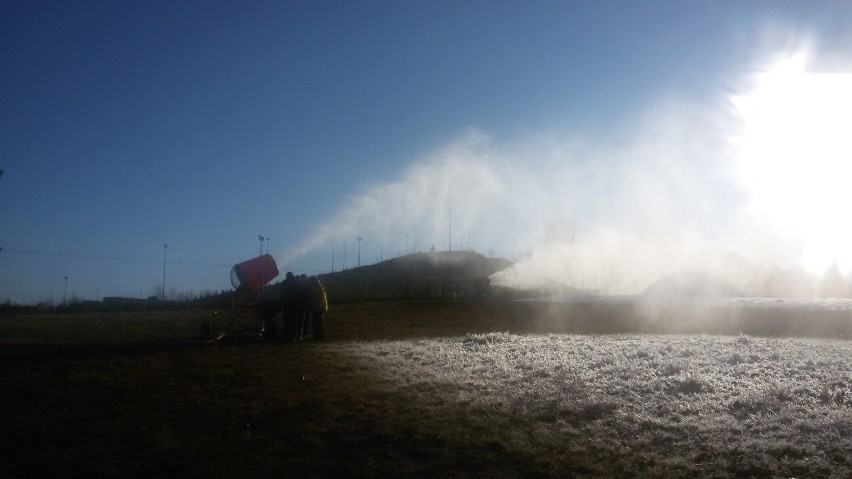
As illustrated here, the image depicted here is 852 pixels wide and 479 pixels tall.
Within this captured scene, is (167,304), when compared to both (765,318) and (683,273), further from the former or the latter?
(683,273)

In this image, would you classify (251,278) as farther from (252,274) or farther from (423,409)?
(423,409)

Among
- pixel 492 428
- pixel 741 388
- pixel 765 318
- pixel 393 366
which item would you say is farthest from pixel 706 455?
pixel 765 318

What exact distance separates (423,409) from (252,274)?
14.6 m

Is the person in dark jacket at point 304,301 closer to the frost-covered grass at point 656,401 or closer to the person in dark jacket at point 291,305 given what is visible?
the person in dark jacket at point 291,305

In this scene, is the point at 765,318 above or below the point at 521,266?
below

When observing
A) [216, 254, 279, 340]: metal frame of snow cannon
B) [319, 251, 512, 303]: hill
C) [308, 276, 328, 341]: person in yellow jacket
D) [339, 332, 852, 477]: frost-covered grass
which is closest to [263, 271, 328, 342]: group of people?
[308, 276, 328, 341]: person in yellow jacket

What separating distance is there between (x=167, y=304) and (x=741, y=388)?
129ft

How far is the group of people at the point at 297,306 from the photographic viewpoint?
22.1 metres

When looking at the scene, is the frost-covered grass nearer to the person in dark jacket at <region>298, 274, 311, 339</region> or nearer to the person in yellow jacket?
the person in yellow jacket

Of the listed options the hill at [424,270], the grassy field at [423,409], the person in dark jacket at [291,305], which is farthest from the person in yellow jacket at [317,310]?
the hill at [424,270]

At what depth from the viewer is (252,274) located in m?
24.4

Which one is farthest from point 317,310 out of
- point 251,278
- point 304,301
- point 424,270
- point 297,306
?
point 424,270

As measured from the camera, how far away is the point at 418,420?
10.7 meters

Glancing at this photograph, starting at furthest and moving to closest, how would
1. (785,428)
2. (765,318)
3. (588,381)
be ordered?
(765,318), (588,381), (785,428)
